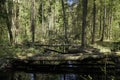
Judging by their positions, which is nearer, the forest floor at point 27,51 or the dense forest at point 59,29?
the forest floor at point 27,51

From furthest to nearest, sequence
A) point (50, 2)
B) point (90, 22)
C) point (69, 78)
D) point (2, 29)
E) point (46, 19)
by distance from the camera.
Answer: point (46, 19) → point (50, 2) → point (90, 22) → point (2, 29) → point (69, 78)

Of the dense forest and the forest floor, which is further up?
the dense forest

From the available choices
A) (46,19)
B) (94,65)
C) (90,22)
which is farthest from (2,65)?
(46,19)

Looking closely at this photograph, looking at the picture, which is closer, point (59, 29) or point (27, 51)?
point (27, 51)

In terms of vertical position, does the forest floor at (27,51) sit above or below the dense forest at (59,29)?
below

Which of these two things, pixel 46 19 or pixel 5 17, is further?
pixel 46 19

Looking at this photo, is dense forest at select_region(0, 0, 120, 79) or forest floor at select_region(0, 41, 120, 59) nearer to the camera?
forest floor at select_region(0, 41, 120, 59)

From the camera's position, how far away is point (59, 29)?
71.5 metres

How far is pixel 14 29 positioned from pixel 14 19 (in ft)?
3.27

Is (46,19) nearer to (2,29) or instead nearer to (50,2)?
(50,2)

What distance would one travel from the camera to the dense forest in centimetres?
2302

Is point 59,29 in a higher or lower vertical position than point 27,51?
higher

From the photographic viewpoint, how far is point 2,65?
1451 cm

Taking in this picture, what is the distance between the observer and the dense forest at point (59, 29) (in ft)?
75.5
